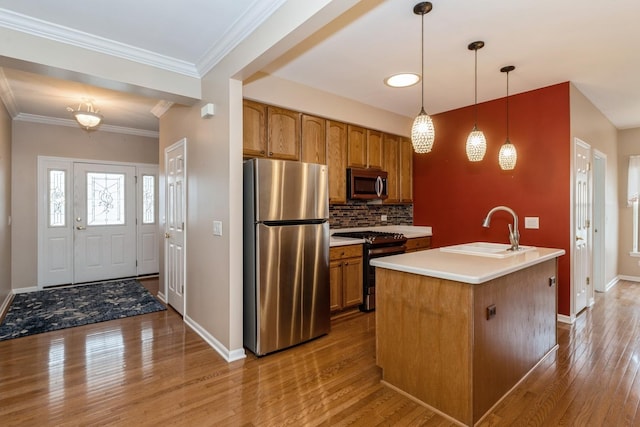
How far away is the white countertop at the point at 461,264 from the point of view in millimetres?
1841

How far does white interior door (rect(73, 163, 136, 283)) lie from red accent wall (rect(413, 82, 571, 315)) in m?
4.88

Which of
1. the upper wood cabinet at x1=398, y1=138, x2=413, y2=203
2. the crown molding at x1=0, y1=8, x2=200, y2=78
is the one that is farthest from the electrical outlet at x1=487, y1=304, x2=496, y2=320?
the crown molding at x1=0, y1=8, x2=200, y2=78

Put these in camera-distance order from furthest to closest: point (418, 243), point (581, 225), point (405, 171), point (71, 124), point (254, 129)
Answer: point (71, 124), point (405, 171), point (418, 243), point (581, 225), point (254, 129)

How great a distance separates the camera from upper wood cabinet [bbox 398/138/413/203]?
4.85 meters

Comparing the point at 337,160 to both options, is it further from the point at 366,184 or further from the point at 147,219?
the point at 147,219

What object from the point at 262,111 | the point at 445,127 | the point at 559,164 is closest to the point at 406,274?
the point at 262,111

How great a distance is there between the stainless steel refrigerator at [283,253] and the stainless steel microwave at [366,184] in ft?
3.35

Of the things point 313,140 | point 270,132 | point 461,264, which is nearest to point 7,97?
point 270,132

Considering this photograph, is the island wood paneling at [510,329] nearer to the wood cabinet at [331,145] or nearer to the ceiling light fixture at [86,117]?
the wood cabinet at [331,145]

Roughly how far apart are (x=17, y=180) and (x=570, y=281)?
7310 millimetres

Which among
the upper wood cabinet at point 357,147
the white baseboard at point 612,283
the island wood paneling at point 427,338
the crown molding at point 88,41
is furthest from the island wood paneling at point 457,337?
the white baseboard at point 612,283

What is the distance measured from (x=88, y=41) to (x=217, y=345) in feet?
8.71

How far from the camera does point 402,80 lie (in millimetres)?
3322

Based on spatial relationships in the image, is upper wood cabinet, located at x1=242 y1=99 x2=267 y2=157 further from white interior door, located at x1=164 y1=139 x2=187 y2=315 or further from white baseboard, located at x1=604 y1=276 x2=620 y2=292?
white baseboard, located at x1=604 y1=276 x2=620 y2=292
